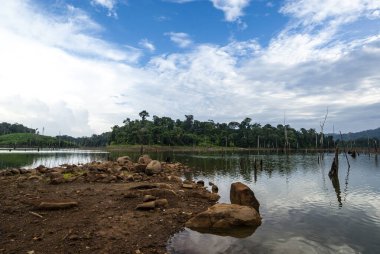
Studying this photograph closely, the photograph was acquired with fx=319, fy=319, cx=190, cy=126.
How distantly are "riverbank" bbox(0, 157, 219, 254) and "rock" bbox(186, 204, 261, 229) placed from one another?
928 millimetres

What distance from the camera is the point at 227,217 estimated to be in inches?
648

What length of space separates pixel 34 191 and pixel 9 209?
563 cm

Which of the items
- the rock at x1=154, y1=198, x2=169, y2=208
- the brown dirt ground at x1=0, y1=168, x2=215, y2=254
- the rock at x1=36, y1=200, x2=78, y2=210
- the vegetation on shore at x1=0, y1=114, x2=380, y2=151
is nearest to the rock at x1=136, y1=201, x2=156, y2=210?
the brown dirt ground at x1=0, y1=168, x2=215, y2=254

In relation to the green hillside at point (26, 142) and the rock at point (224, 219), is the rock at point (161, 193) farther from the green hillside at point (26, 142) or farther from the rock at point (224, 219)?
the green hillside at point (26, 142)

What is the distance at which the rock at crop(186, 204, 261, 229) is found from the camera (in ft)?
53.3

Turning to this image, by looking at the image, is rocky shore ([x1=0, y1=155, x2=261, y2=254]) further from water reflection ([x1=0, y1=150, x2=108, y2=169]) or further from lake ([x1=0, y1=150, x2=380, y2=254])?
water reflection ([x1=0, y1=150, x2=108, y2=169])

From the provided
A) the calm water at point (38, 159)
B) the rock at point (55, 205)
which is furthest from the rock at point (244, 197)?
the calm water at point (38, 159)

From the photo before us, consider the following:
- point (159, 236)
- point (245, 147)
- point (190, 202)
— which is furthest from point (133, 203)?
point (245, 147)

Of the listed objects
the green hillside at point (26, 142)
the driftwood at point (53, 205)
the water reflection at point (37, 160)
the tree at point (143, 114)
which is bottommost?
the driftwood at point (53, 205)

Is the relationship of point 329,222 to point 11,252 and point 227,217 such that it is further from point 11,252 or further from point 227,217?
point 11,252

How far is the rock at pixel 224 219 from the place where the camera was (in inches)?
640

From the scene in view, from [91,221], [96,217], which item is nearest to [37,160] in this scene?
[96,217]

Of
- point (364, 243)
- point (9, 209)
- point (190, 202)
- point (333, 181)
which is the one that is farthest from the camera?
point (333, 181)

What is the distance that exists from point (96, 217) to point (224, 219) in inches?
254
